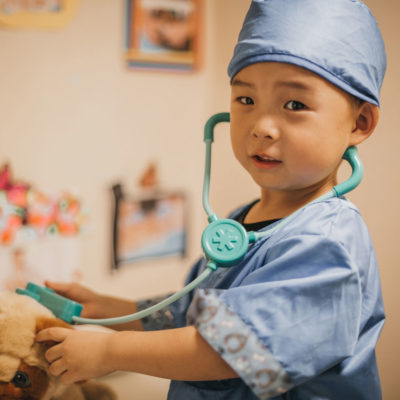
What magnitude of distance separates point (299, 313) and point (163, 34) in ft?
3.02

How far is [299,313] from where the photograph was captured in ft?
1.73

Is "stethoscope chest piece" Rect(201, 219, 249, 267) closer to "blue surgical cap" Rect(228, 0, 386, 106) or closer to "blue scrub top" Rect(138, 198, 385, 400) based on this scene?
"blue scrub top" Rect(138, 198, 385, 400)

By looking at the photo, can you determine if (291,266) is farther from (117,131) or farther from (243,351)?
(117,131)

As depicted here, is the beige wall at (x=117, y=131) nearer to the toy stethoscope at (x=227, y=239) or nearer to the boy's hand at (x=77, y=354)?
the toy stethoscope at (x=227, y=239)

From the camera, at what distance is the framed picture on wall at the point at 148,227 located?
1231mm

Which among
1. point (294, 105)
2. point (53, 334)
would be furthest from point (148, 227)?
point (294, 105)

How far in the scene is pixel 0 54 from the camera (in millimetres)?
1007

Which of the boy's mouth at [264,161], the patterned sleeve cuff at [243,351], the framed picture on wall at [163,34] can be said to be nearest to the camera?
the patterned sleeve cuff at [243,351]

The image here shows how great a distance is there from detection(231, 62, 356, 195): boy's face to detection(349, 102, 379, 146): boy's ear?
0.01 m

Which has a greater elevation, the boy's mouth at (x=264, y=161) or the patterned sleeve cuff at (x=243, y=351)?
the boy's mouth at (x=264, y=161)

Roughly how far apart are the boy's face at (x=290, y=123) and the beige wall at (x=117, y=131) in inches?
8.7

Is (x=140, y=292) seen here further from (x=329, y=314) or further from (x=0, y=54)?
(x=329, y=314)

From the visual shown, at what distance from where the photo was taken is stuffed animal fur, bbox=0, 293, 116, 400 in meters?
0.64

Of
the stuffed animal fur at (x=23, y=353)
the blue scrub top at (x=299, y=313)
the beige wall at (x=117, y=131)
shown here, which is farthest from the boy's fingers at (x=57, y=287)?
the blue scrub top at (x=299, y=313)
